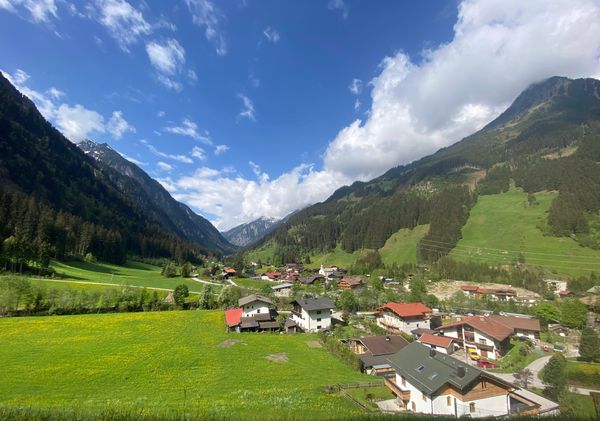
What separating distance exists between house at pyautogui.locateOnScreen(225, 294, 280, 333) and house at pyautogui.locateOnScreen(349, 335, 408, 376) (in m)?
19.5

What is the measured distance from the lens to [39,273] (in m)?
81.0

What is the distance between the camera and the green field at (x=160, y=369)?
2734 centimetres

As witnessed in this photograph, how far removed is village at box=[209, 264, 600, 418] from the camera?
99.5 feet

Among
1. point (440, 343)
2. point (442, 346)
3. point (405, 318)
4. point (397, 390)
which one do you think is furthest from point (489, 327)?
point (397, 390)

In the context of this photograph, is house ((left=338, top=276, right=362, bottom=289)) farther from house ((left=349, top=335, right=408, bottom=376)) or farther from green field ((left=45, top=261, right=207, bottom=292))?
house ((left=349, top=335, right=408, bottom=376))

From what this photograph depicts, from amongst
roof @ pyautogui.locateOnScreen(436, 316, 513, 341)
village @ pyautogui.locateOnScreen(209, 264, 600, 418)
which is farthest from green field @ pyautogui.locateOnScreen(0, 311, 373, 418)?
roof @ pyautogui.locateOnScreen(436, 316, 513, 341)

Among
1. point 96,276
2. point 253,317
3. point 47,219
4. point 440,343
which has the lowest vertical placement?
point 440,343

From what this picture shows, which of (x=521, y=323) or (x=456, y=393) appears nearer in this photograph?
(x=456, y=393)

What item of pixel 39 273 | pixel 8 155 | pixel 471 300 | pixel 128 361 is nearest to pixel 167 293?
pixel 39 273

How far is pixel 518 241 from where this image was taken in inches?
5915

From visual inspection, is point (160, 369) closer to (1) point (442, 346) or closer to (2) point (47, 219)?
(1) point (442, 346)

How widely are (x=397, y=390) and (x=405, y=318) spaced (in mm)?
40022

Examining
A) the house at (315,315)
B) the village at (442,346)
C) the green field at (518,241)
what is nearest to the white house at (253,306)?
the village at (442,346)

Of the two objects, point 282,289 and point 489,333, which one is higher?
point 282,289
